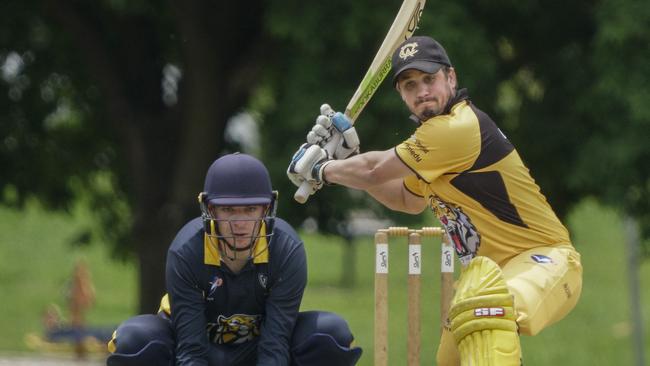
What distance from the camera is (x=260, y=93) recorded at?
11.9 meters

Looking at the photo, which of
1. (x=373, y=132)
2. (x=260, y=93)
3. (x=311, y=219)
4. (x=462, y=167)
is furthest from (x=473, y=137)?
(x=260, y=93)

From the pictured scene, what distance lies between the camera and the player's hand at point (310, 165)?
518 cm

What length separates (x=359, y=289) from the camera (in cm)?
2058

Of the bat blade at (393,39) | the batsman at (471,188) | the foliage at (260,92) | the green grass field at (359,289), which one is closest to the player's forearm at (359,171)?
the batsman at (471,188)

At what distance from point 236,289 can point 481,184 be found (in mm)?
955

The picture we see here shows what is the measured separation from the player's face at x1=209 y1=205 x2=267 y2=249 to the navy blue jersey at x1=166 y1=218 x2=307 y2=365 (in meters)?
0.05

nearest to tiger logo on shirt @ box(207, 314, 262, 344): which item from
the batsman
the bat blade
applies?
the batsman

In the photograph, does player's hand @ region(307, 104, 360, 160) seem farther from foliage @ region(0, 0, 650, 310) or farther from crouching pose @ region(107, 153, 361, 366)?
foliage @ region(0, 0, 650, 310)

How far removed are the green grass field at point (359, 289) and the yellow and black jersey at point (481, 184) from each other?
5.11m

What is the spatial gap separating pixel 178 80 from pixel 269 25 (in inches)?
93.9

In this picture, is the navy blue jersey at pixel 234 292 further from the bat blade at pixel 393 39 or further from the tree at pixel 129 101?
the tree at pixel 129 101

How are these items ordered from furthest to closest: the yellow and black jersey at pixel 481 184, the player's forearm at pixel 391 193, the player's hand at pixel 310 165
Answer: the player's forearm at pixel 391 193
the player's hand at pixel 310 165
the yellow and black jersey at pixel 481 184

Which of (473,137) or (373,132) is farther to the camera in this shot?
(373,132)

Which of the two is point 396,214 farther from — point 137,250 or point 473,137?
point 473,137
